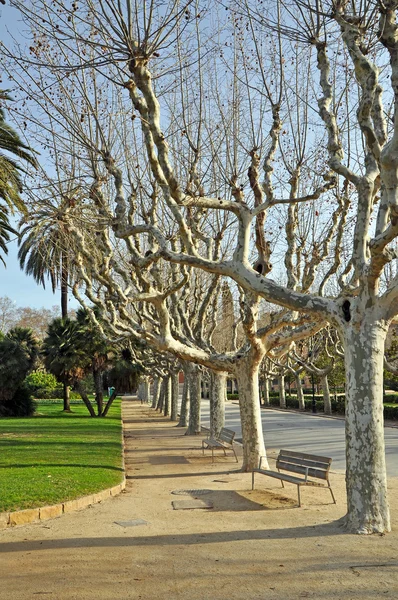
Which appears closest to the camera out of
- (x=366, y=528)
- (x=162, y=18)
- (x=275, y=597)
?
(x=275, y=597)

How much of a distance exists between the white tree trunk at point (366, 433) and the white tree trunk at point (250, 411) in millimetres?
5609

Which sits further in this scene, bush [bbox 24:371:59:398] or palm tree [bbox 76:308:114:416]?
bush [bbox 24:371:59:398]

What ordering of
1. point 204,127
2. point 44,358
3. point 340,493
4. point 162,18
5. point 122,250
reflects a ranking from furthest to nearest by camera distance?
point 44,358 → point 122,250 → point 204,127 → point 340,493 → point 162,18

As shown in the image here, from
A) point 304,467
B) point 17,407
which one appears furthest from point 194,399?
point 17,407

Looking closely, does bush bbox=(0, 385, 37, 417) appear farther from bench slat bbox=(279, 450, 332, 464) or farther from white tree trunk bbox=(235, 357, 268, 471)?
bench slat bbox=(279, 450, 332, 464)

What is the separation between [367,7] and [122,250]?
16954 millimetres

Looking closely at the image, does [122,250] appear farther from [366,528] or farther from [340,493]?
[366,528]

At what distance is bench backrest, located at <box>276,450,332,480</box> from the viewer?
980 cm

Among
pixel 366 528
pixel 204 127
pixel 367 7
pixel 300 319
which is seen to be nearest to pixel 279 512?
pixel 366 528

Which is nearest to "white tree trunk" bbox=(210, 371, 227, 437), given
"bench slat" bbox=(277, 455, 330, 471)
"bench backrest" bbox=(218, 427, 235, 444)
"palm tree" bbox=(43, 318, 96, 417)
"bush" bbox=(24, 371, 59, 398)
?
"bench backrest" bbox=(218, 427, 235, 444)

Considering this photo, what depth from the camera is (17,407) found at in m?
36.6

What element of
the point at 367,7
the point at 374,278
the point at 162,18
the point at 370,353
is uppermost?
the point at 162,18

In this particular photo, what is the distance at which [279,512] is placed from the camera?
9.12 m

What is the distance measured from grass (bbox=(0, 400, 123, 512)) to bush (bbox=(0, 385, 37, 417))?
45.3 feet
